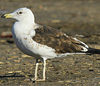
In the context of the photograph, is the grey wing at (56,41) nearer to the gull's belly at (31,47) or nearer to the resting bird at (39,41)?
the resting bird at (39,41)

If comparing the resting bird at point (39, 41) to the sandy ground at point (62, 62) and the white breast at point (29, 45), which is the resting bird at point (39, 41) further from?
the sandy ground at point (62, 62)

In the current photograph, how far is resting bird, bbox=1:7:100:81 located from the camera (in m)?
6.29

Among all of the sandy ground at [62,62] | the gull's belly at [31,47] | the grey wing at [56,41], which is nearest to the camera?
the gull's belly at [31,47]

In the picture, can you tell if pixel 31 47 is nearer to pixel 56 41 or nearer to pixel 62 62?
pixel 56 41

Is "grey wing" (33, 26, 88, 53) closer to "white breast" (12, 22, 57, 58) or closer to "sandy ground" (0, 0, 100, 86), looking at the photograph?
"white breast" (12, 22, 57, 58)

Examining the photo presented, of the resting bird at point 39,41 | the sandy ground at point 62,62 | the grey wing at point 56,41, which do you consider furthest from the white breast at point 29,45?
the sandy ground at point 62,62

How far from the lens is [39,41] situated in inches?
251

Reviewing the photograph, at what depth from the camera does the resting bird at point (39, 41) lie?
6.29 metres

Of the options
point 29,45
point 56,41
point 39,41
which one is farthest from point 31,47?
point 56,41

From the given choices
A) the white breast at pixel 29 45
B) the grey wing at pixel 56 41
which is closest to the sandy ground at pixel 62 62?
the grey wing at pixel 56 41

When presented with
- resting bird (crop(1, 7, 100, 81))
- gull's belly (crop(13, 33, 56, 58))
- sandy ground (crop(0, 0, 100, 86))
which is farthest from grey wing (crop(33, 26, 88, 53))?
sandy ground (crop(0, 0, 100, 86))

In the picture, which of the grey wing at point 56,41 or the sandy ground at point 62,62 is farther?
the sandy ground at point 62,62

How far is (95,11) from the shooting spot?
63.1ft

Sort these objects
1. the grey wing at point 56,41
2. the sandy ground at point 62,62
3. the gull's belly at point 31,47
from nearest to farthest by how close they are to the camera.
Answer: the gull's belly at point 31,47, the grey wing at point 56,41, the sandy ground at point 62,62
